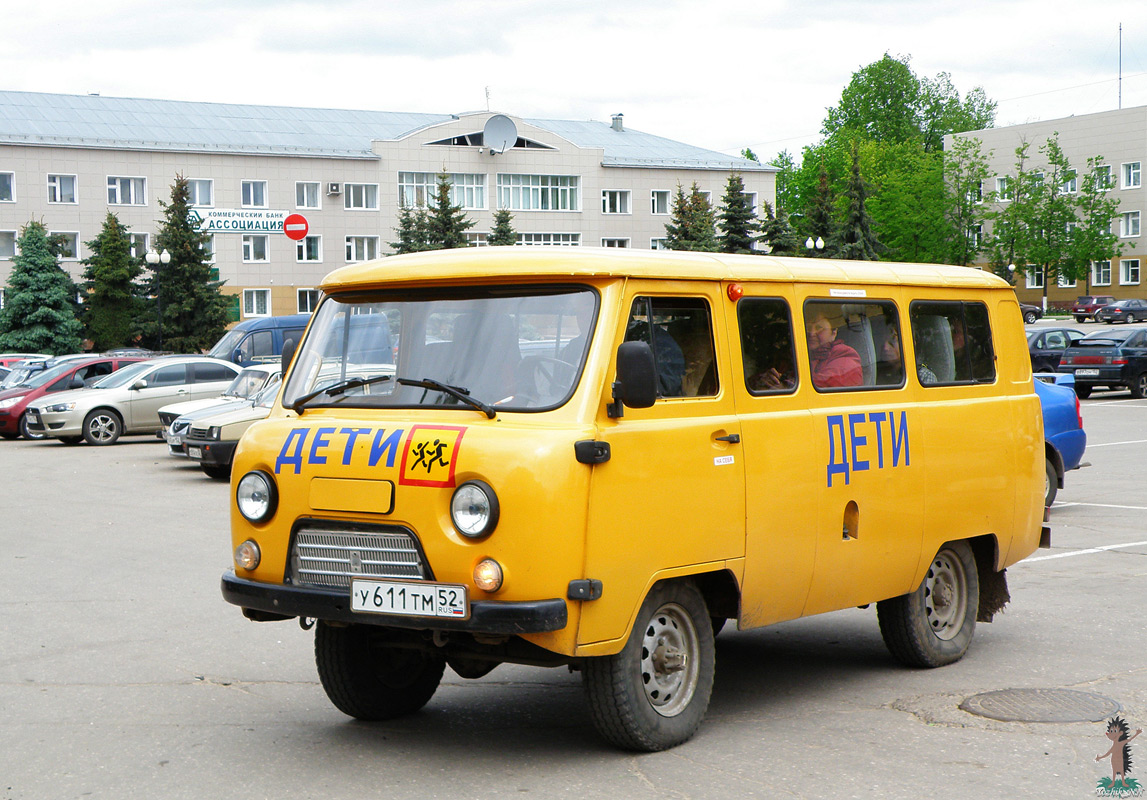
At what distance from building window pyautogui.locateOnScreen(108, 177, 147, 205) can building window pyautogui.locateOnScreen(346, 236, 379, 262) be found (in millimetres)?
11089

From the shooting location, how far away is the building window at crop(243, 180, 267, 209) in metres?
69.0

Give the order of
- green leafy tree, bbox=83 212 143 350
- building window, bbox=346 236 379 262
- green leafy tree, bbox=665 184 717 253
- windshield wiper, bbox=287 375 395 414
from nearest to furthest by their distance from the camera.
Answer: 1. windshield wiper, bbox=287 375 395 414
2. green leafy tree, bbox=83 212 143 350
3. green leafy tree, bbox=665 184 717 253
4. building window, bbox=346 236 379 262

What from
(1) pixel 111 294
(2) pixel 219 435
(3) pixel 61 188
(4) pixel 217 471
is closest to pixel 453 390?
(2) pixel 219 435

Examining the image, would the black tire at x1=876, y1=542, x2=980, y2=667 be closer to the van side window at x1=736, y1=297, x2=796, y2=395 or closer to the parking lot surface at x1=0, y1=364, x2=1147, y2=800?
the parking lot surface at x1=0, y1=364, x2=1147, y2=800

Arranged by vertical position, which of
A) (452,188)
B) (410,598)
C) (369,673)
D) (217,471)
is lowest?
(217,471)

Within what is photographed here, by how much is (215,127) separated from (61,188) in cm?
920

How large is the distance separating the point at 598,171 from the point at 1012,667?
71584mm

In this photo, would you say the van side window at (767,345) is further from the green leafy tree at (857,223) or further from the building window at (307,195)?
the building window at (307,195)

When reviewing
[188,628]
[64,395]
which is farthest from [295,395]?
[64,395]

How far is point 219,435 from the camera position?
1817 cm

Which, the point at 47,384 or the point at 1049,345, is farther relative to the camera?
the point at 1049,345

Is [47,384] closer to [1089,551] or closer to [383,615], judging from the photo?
[1089,551]

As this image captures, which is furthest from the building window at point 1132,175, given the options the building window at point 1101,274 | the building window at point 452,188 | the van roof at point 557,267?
the van roof at point 557,267

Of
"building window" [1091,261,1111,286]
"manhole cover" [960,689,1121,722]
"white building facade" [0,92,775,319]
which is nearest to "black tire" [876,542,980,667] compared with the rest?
"manhole cover" [960,689,1121,722]
